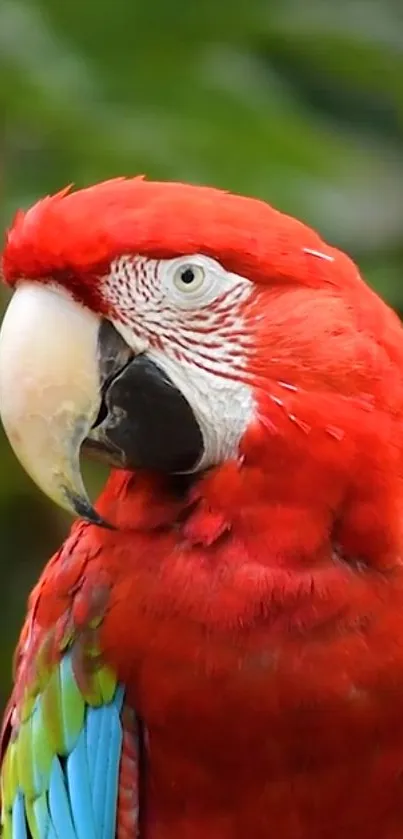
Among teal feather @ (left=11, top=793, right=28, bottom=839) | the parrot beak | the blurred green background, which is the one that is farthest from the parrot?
the blurred green background

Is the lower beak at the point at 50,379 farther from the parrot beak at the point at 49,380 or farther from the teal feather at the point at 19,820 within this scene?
the teal feather at the point at 19,820

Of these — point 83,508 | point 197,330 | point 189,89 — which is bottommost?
point 83,508

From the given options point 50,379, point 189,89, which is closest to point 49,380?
point 50,379

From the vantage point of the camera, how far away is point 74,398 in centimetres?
87

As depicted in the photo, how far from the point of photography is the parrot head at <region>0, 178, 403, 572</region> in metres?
0.88

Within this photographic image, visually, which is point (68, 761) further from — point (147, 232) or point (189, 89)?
point (189, 89)

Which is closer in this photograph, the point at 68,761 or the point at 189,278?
the point at 189,278

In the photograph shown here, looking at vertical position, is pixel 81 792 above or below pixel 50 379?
below

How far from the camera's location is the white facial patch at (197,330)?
0.89 meters

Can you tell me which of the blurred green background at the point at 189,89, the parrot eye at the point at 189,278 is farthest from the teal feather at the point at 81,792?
the blurred green background at the point at 189,89

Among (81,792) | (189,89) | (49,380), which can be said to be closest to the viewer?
(49,380)

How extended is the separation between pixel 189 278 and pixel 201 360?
0.18 ft

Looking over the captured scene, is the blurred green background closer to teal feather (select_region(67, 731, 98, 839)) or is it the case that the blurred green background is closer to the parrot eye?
the parrot eye

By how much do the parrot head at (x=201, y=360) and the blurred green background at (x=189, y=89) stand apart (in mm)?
377
